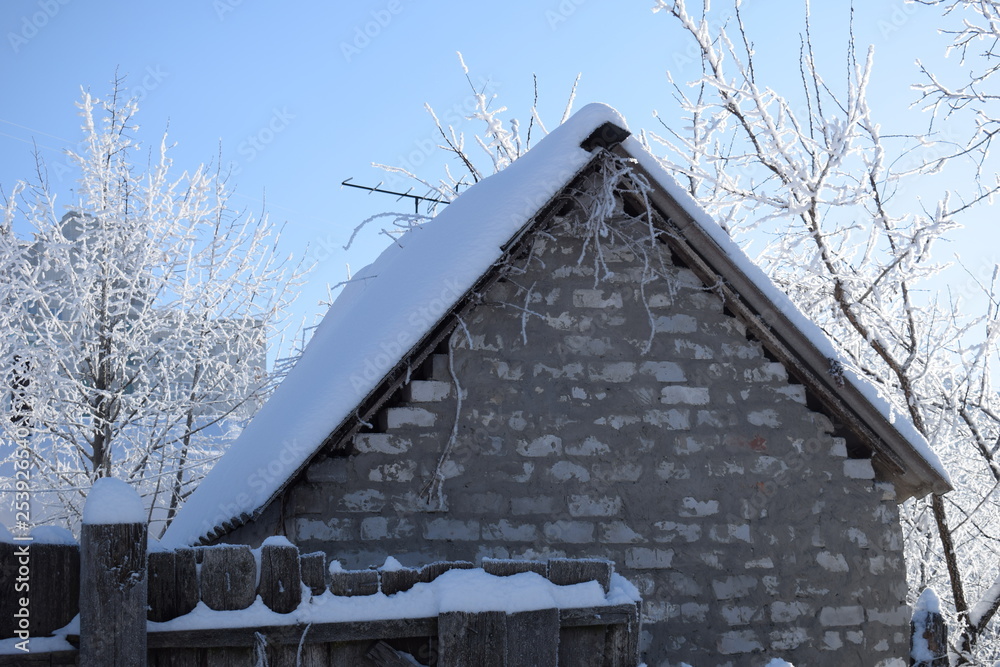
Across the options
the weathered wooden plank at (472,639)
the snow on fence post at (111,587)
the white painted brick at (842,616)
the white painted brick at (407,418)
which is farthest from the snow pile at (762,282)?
the snow on fence post at (111,587)

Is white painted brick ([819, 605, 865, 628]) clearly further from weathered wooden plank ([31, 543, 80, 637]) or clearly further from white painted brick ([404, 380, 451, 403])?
weathered wooden plank ([31, 543, 80, 637])

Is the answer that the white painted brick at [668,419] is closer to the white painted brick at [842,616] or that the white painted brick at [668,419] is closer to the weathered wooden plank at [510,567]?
the white painted brick at [842,616]

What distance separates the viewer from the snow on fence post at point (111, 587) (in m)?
2.56

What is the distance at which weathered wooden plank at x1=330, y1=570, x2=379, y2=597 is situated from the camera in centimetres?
291

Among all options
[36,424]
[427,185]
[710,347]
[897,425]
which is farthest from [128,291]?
[897,425]

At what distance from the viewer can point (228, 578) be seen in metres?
2.81

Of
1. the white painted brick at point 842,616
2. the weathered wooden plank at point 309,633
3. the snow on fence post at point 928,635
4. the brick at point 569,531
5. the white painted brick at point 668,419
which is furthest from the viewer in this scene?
the white painted brick at point 668,419

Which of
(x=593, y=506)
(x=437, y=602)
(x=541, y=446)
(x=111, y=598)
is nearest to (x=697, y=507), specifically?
(x=593, y=506)

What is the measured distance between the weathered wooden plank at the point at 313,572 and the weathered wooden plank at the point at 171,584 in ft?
1.20

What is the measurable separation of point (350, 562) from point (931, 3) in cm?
542

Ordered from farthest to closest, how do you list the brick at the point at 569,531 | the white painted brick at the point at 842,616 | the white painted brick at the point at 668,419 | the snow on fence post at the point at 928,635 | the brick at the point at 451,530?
the white painted brick at the point at 668,419 < the white painted brick at the point at 842,616 < the brick at the point at 569,531 < the brick at the point at 451,530 < the snow on fence post at the point at 928,635

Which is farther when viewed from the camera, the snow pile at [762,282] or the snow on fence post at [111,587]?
the snow pile at [762,282]

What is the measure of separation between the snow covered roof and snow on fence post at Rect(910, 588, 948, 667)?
89cm

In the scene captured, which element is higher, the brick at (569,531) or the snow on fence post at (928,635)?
the brick at (569,531)
